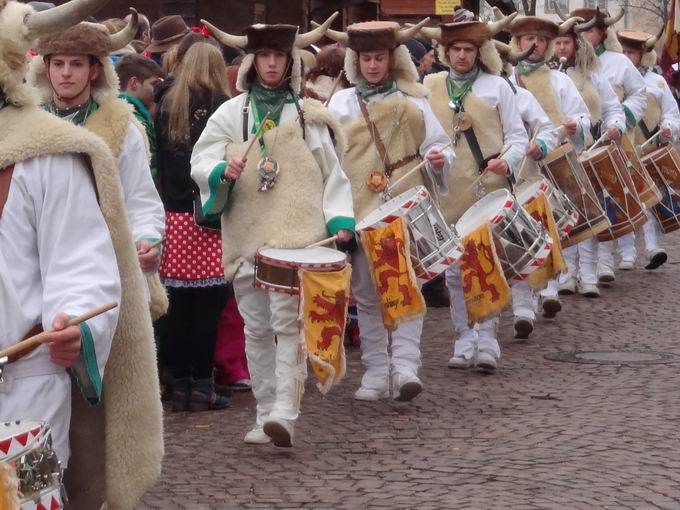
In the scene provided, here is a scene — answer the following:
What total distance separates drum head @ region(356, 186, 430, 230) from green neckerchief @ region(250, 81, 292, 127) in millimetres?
969

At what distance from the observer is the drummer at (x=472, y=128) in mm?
10133

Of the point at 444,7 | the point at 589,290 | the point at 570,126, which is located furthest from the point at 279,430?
the point at 444,7

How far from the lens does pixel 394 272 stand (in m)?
8.58

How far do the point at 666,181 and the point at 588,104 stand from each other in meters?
1.44

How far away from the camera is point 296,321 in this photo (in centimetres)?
762

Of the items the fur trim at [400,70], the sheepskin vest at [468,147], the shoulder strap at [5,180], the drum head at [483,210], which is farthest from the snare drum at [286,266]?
the shoulder strap at [5,180]

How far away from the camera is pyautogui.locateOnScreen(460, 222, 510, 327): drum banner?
941 cm

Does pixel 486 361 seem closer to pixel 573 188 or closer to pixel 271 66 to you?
pixel 573 188

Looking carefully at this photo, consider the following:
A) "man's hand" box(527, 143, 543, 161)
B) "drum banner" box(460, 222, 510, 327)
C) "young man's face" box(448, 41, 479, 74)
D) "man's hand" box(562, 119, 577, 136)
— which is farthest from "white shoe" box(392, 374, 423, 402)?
"man's hand" box(562, 119, 577, 136)

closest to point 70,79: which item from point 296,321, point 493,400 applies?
point 296,321

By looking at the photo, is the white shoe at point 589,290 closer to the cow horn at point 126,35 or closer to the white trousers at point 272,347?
the white trousers at point 272,347

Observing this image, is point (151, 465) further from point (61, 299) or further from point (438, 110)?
point (438, 110)

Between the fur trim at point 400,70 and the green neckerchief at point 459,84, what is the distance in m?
0.97

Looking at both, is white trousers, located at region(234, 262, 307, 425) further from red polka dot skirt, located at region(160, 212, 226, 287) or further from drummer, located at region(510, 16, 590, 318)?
drummer, located at region(510, 16, 590, 318)
